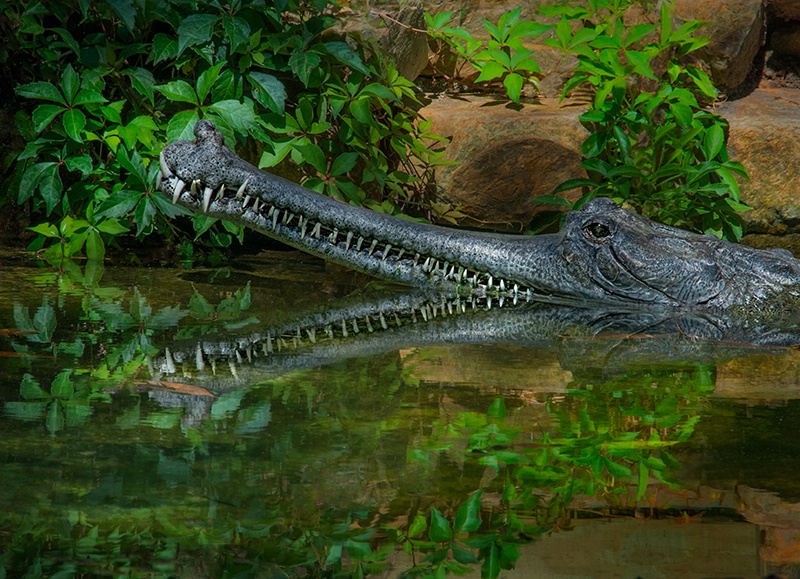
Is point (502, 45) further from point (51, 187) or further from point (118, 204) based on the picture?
point (51, 187)

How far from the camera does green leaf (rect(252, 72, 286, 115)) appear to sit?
245 inches

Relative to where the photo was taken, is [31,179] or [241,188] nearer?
[241,188]

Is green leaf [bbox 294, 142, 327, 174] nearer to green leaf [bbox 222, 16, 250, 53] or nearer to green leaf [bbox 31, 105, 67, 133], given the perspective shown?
green leaf [bbox 222, 16, 250, 53]

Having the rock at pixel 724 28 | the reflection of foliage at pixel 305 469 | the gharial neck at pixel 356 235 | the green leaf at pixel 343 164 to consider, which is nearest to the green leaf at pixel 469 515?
the reflection of foliage at pixel 305 469

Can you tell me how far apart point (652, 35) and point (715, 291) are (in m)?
2.95

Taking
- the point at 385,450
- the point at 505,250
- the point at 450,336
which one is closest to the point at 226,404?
the point at 385,450

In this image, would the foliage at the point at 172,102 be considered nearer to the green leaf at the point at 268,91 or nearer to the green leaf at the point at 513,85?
the green leaf at the point at 268,91

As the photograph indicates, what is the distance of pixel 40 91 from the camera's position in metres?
6.08

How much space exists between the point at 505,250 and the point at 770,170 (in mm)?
3027

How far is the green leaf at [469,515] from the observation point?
220cm

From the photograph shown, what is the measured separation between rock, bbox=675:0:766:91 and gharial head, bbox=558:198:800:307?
2998 mm

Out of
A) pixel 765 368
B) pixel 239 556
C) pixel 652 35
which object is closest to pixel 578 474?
pixel 239 556

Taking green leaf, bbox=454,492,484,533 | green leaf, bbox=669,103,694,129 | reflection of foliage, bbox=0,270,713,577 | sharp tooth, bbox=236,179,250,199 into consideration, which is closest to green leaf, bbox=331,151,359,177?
sharp tooth, bbox=236,179,250,199

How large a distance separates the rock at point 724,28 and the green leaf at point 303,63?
347 centimetres
